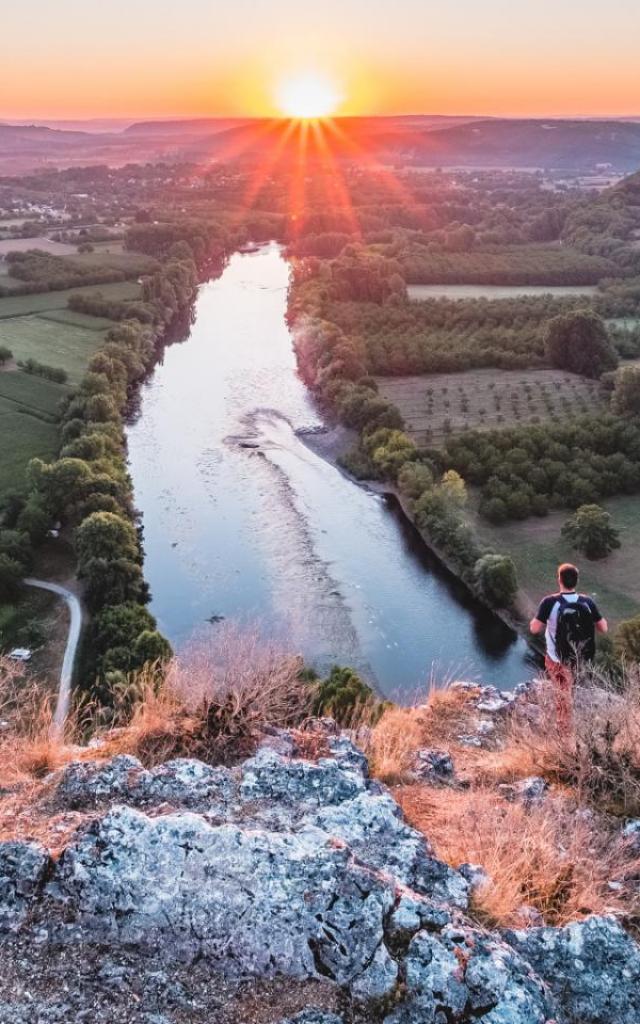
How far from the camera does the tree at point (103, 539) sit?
35.9 meters

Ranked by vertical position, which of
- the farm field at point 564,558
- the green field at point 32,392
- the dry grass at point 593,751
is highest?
the dry grass at point 593,751

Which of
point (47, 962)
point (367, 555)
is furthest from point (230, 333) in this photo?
point (47, 962)

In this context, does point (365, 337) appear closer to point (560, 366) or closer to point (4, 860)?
point (560, 366)

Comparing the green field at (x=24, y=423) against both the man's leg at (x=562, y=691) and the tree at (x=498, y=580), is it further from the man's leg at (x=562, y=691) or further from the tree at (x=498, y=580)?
the man's leg at (x=562, y=691)

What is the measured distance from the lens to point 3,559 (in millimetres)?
35500

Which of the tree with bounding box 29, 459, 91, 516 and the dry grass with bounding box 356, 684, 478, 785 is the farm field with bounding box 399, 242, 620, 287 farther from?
the dry grass with bounding box 356, 684, 478, 785

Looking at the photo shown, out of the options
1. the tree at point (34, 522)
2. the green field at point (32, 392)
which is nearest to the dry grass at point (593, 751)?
the tree at point (34, 522)

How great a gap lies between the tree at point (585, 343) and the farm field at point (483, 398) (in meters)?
1.47

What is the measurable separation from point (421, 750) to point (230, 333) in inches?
2940

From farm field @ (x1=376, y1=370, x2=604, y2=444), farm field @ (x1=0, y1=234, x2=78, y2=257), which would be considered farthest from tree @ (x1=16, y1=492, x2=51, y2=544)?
farm field @ (x1=0, y1=234, x2=78, y2=257)

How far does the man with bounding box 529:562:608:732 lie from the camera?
460 inches

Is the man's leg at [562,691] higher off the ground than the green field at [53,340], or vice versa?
the man's leg at [562,691]

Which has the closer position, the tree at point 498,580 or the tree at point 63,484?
the tree at point 498,580

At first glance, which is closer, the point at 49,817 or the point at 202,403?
the point at 49,817
